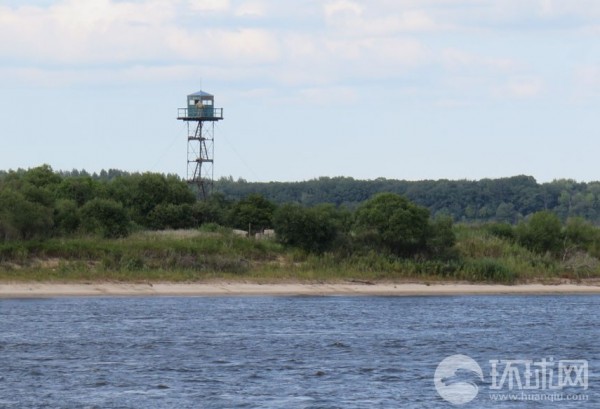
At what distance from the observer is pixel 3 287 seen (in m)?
57.9

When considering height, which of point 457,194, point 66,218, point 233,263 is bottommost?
point 233,263

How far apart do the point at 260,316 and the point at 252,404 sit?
21.4 metres

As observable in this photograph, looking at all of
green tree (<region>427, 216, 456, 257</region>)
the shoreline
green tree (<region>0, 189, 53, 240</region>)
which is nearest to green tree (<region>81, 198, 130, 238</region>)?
green tree (<region>0, 189, 53, 240</region>)

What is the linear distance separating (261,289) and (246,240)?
6.19m

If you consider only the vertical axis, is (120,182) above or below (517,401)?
above

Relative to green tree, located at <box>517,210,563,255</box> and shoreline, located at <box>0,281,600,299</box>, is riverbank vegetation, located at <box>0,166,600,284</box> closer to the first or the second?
green tree, located at <box>517,210,563,255</box>

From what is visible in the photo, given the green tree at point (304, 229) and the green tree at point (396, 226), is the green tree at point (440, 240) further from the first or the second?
the green tree at point (304, 229)

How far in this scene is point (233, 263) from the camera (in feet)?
212

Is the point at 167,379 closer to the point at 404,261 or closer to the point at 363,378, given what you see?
the point at 363,378

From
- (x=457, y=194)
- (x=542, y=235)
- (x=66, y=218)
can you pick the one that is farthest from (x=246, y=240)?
(x=457, y=194)

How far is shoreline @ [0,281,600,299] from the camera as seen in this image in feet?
191

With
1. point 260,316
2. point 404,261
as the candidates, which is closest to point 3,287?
point 260,316

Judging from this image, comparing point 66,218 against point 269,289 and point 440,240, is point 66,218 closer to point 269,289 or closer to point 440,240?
point 269,289

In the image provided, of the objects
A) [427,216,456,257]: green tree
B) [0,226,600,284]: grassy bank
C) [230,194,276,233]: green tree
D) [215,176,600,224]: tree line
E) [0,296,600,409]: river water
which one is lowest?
[0,296,600,409]: river water
